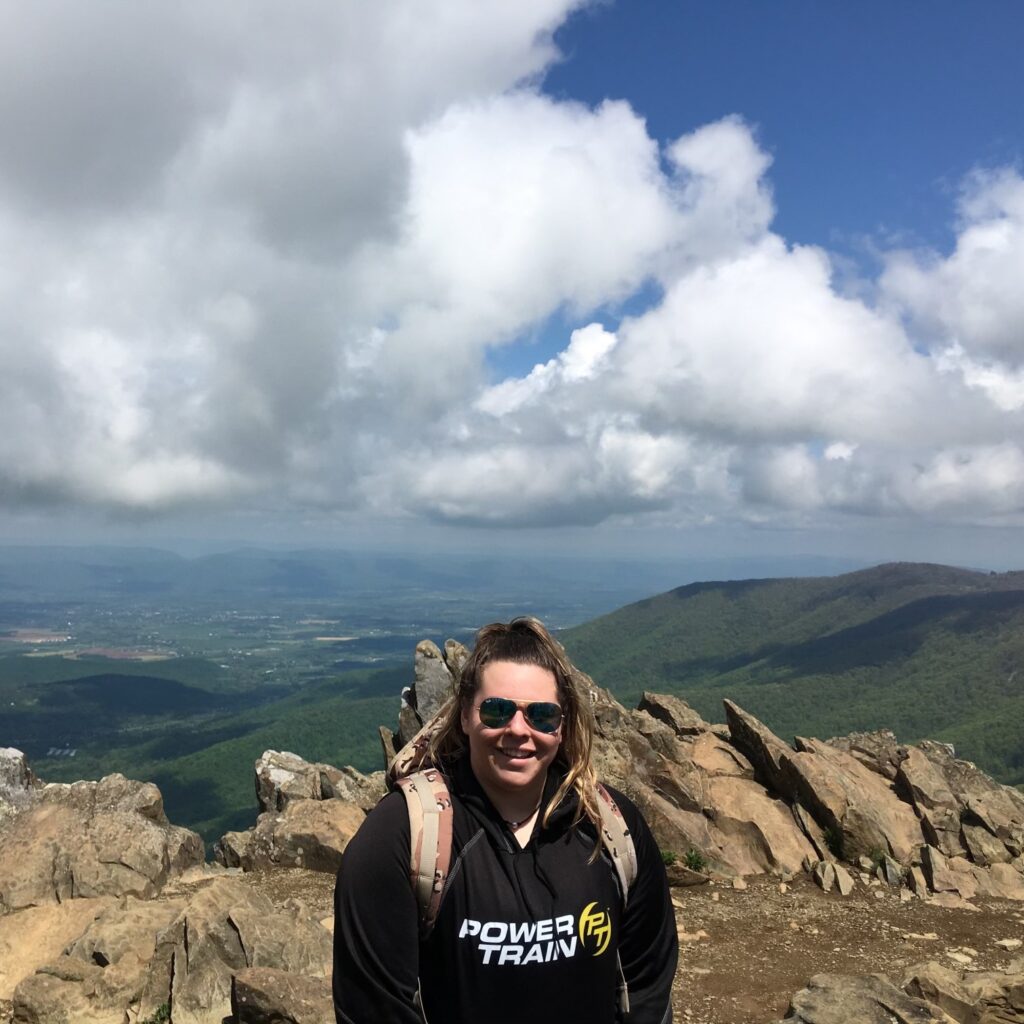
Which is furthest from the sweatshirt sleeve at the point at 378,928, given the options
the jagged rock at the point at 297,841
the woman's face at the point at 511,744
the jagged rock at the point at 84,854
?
the jagged rock at the point at 84,854

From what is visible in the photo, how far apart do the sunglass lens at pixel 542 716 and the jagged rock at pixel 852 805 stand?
23.3 m

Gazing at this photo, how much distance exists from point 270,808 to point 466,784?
2828cm

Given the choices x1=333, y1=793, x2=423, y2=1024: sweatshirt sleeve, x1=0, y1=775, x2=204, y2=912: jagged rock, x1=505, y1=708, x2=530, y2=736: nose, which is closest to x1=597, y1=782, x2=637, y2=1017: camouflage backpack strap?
x1=505, y1=708, x2=530, y2=736: nose

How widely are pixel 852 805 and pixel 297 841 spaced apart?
1851 centimetres

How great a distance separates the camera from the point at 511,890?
4867 mm

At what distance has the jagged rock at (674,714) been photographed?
33.7 meters

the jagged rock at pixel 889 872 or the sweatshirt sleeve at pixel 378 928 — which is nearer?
the sweatshirt sleeve at pixel 378 928

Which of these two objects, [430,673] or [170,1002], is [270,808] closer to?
[430,673]

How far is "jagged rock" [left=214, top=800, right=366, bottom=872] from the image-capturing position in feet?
75.5

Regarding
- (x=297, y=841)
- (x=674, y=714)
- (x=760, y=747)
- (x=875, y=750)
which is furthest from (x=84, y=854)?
(x=875, y=750)

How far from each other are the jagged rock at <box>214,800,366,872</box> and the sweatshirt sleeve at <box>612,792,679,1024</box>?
1867 cm

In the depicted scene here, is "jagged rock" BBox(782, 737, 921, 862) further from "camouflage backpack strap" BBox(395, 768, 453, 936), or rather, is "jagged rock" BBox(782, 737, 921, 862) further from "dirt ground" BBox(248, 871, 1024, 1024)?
"camouflage backpack strap" BBox(395, 768, 453, 936)

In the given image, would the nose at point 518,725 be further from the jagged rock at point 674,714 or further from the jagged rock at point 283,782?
the jagged rock at point 674,714

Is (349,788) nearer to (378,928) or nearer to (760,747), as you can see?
(760,747)
